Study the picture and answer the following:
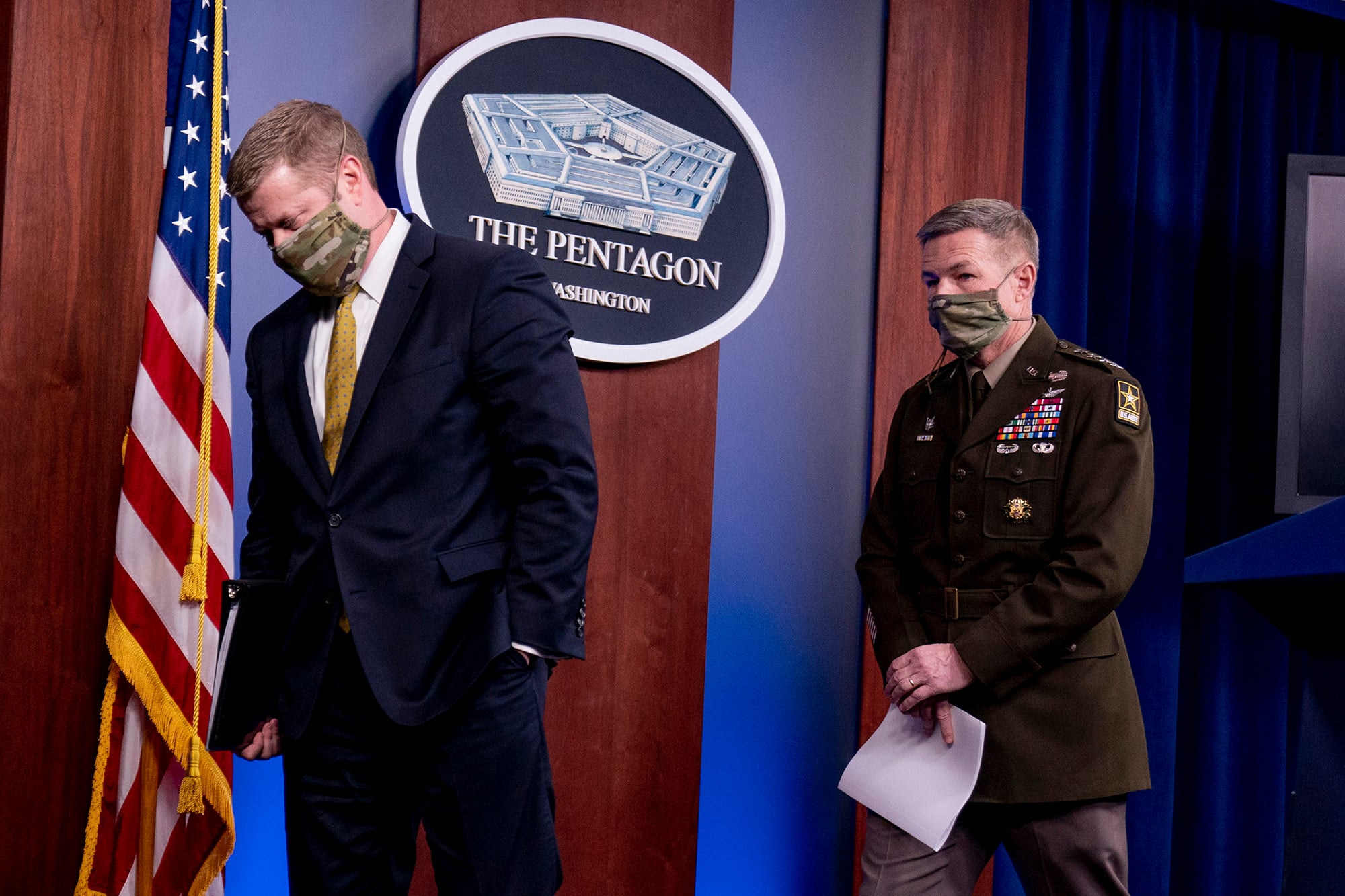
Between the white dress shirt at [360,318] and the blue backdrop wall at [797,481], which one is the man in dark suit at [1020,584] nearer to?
the blue backdrop wall at [797,481]

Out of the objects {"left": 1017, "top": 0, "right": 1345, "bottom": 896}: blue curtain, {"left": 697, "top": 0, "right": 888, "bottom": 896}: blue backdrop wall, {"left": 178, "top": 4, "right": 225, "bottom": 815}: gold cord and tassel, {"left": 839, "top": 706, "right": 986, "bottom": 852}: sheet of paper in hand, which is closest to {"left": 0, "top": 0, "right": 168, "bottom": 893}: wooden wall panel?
{"left": 178, "top": 4, "right": 225, "bottom": 815}: gold cord and tassel

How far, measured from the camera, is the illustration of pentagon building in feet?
8.02

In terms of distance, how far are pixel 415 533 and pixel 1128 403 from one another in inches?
43.5

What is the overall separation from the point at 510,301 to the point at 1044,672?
99 cm

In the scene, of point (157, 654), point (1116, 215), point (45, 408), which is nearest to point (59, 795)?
point (157, 654)

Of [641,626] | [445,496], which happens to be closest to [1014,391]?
[445,496]

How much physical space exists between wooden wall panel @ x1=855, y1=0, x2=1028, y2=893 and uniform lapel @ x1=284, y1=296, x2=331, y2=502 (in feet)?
4.99

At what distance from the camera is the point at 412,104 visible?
232cm

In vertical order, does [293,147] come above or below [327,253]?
above

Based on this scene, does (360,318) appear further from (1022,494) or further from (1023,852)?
(1023,852)

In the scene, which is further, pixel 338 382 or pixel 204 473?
pixel 204 473

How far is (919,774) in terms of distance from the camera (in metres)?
1.81


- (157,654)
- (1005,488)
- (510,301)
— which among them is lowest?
(157,654)

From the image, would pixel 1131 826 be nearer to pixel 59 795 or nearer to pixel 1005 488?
pixel 1005 488
